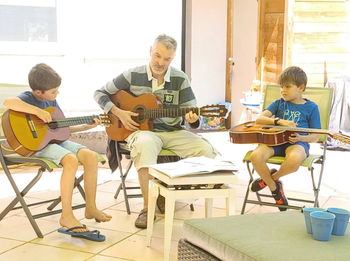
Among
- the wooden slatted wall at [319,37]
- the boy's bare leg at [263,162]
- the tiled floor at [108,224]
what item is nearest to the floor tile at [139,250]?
the tiled floor at [108,224]

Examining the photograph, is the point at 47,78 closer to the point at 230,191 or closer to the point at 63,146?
the point at 63,146

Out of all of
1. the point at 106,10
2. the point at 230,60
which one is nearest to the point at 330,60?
the point at 230,60

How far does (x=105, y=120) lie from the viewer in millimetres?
3586

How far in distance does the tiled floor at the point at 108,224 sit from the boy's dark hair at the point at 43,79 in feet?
2.77

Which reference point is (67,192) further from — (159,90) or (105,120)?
(159,90)

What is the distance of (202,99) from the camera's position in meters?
7.97

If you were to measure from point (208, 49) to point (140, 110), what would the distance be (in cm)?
437

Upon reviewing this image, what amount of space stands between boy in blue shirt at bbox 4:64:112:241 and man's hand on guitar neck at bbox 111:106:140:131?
14.8 inches

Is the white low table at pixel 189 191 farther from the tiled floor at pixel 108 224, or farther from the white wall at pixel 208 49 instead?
the white wall at pixel 208 49

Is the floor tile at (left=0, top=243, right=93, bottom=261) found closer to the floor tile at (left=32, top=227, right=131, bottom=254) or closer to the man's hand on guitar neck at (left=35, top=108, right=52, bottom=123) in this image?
the floor tile at (left=32, top=227, right=131, bottom=254)

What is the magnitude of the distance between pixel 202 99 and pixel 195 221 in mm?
5809

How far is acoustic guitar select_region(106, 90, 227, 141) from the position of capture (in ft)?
11.8

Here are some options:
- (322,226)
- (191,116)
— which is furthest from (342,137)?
(322,226)

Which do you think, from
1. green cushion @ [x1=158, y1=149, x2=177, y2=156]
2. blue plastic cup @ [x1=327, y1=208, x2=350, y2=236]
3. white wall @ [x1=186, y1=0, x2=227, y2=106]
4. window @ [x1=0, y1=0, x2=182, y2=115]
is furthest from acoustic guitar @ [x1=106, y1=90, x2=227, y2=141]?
white wall @ [x1=186, y1=0, x2=227, y2=106]
